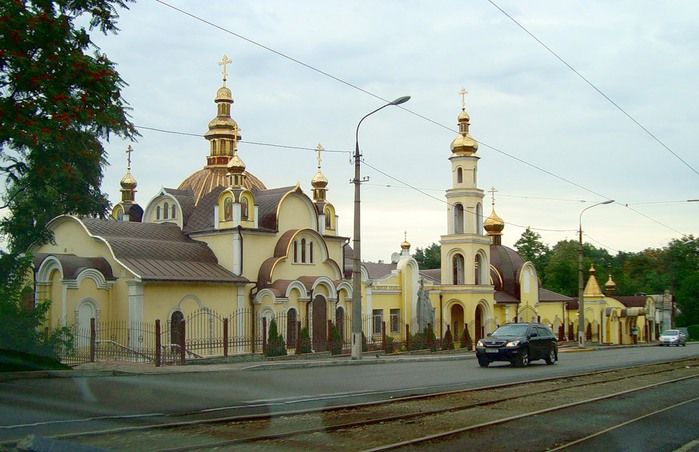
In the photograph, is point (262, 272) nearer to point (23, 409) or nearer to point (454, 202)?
point (454, 202)

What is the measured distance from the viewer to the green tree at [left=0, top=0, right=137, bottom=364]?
15555 millimetres

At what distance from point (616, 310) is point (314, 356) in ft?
158

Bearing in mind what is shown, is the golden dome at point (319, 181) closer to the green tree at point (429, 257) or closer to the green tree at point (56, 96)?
the green tree at point (56, 96)

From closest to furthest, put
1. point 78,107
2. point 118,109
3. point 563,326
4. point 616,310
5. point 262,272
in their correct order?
point 78,107
point 118,109
point 262,272
point 563,326
point 616,310

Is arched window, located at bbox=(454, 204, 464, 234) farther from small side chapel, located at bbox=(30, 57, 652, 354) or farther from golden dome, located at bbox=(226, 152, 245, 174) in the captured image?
golden dome, located at bbox=(226, 152, 245, 174)

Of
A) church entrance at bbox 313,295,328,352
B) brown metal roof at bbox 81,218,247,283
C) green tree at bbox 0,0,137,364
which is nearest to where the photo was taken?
green tree at bbox 0,0,137,364

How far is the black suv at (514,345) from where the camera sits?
2433cm

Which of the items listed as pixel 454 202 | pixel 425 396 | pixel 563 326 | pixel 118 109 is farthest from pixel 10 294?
pixel 563 326

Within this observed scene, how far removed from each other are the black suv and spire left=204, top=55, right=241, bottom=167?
82.1 ft

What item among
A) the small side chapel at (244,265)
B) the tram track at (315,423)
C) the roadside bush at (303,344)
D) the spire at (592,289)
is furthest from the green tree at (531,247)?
the tram track at (315,423)

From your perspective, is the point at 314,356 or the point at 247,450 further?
the point at 314,356

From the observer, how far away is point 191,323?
34.3m

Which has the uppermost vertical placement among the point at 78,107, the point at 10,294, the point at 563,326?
the point at 78,107

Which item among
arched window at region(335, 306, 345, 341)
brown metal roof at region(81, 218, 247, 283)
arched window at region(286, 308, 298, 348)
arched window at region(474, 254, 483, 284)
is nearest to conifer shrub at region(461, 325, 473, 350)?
arched window at region(474, 254, 483, 284)
